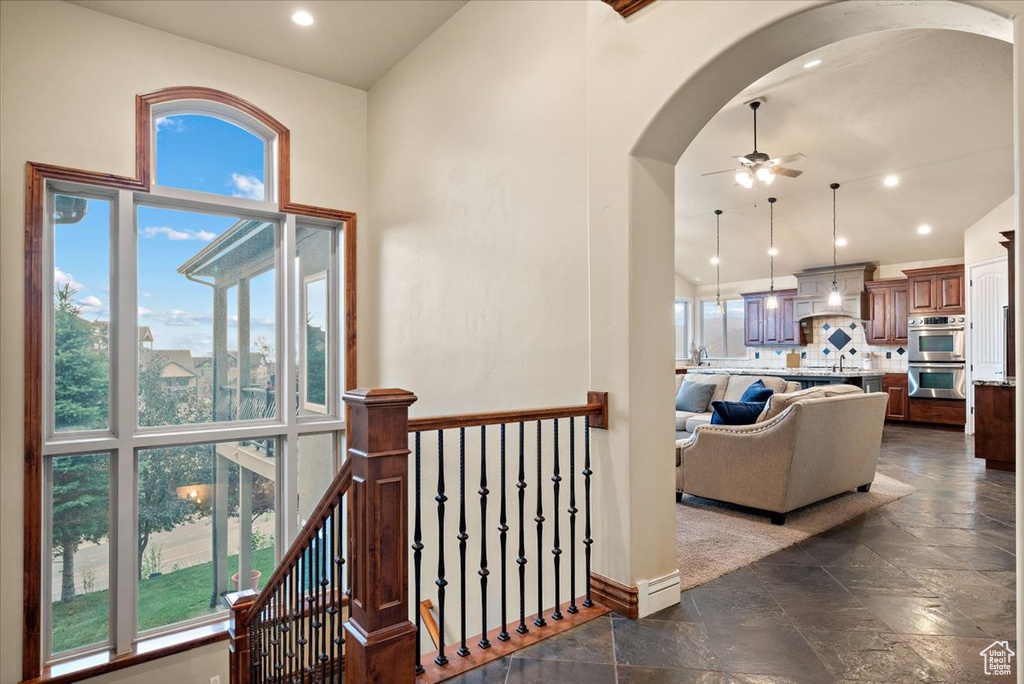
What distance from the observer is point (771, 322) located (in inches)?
408

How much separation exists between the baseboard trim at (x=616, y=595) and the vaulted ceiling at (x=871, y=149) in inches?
180

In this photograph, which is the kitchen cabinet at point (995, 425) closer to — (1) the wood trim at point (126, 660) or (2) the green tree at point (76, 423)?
(1) the wood trim at point (126, 660)

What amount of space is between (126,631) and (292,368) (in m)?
2.22

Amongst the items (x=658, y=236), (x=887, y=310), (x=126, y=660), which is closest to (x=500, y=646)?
(x=658, y=236)

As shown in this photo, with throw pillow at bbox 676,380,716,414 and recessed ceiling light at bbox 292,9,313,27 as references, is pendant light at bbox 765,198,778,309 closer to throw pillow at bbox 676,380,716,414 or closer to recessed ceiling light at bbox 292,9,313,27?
throw pillow at bbox 676,380,716,414

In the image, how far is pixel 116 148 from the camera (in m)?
3.93

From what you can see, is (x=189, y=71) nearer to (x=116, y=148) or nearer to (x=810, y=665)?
(x=116, y=148)

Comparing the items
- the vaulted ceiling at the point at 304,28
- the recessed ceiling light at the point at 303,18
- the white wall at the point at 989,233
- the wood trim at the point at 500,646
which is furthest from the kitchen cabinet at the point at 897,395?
the recessed ceiling light at the point at 303,18

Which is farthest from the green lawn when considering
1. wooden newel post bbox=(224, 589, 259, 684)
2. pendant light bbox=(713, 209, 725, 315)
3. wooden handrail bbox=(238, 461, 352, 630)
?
pendant light bbox=(713, 209, 725, 315)

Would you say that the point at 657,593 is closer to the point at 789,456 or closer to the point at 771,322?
the point at 789,456

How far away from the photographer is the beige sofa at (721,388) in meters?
6.63

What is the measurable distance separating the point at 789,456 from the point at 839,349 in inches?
286

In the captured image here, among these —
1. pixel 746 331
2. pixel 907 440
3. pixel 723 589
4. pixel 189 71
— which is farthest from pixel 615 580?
pixel 746 331

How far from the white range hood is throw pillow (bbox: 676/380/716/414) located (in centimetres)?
327
